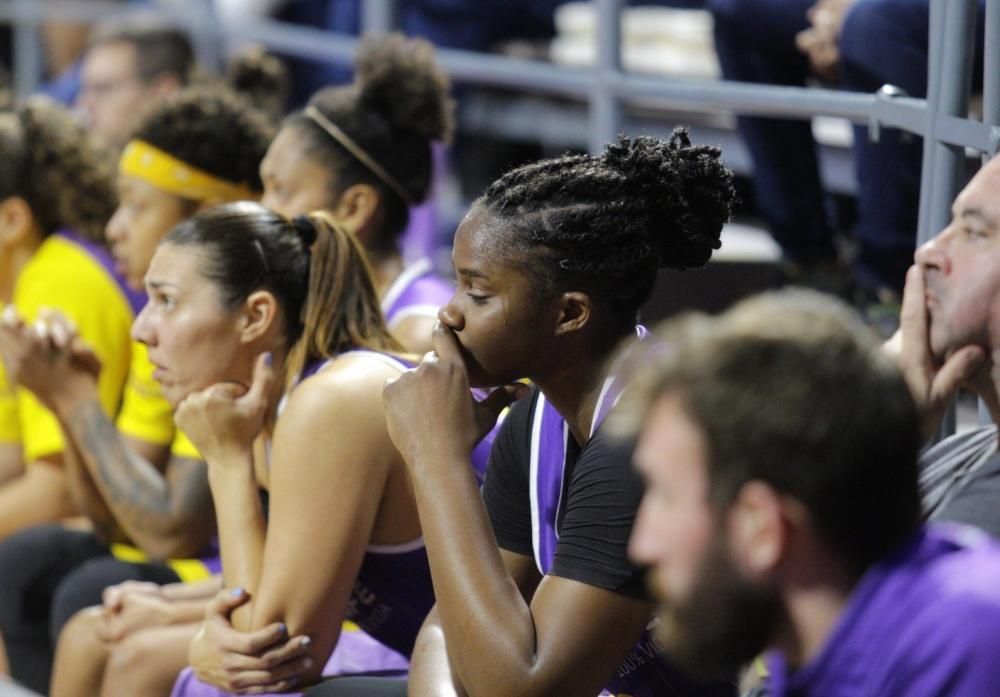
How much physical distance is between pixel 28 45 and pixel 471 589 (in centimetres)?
480

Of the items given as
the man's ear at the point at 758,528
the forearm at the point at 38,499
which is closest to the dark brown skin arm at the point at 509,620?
→ the man's ear at the point at 758,528

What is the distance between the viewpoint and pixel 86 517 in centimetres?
317

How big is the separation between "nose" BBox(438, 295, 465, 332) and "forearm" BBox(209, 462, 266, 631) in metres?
0.56

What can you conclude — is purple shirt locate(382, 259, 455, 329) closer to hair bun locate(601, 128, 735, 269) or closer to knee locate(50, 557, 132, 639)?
knee locate(50, 557, 132, 639)

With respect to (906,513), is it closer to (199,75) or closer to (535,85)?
(535,85)

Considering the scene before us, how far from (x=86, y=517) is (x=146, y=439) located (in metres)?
0.21

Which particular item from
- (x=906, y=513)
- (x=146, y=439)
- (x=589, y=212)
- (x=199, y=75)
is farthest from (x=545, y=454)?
(x=199, y=75)

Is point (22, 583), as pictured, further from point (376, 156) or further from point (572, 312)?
point (572, 312)

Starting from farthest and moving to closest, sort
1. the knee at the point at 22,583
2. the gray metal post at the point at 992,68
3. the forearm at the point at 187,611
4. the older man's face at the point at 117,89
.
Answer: the older man's face at the point at 117,89 → the knee at the point at 22,583 → the forearm at the point at 187,611 → the gray metal post at the point at 992,68

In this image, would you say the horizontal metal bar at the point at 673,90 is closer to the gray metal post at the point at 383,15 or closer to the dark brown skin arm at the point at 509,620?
the gray metal post at the point at 383,15

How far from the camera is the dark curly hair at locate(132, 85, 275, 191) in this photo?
3.41 m

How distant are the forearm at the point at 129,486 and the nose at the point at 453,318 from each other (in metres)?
1.15

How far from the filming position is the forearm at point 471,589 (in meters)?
1.69

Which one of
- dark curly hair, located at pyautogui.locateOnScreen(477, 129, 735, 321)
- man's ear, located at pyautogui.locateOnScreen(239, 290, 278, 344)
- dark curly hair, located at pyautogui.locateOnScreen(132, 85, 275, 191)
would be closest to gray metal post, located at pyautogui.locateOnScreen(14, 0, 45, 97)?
dark curly hair, located at pyautogui.locateOnScreen(132, 85, 275, 191)
